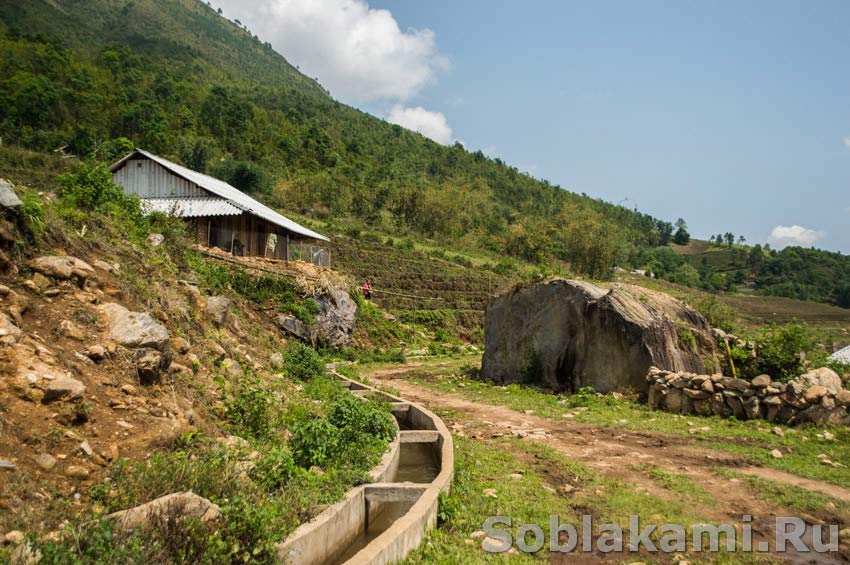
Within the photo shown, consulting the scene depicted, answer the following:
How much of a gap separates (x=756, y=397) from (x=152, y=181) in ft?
81.2

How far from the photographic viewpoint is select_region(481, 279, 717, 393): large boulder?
11797mm

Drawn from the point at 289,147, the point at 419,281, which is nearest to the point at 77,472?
the point at 419,281

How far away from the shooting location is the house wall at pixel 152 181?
23.7 m

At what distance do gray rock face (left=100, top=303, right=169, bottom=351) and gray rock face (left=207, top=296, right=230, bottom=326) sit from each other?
393 centimetres

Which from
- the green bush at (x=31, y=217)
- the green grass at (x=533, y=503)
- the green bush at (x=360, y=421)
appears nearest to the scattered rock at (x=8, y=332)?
the green bush at (x=31, y=217)

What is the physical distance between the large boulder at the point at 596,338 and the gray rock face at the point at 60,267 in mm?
10270

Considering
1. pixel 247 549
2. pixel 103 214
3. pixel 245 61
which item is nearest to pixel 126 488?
pixel 247 549

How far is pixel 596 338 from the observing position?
12.5 meters

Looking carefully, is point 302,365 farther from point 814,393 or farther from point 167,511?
point 814,393

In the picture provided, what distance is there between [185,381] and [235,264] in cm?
1205

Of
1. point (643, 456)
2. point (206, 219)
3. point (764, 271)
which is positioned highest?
point (764, 271)

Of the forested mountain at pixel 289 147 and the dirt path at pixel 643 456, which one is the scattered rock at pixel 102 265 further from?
the forested mountain at pixel 289 147

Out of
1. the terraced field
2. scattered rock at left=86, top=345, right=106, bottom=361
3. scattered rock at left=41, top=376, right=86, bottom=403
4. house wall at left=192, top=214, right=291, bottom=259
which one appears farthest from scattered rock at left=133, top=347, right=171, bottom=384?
the terraced field

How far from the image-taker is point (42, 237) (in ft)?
20.7
